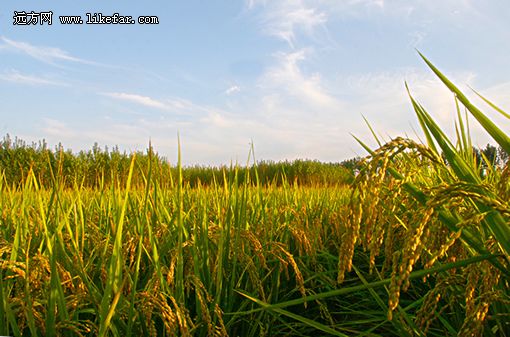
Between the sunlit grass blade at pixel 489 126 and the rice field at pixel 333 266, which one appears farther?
the sunlit grass blade at pixel 489 126

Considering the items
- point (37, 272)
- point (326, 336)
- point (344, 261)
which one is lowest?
point (326, 336)

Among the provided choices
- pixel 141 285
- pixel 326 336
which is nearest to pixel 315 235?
pixel 326 336

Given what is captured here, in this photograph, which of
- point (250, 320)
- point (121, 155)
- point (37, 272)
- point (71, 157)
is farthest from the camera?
point (121, 155)

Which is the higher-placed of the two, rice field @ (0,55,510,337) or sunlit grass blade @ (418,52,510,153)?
sunlit grass blade @ (418,52,510,153)

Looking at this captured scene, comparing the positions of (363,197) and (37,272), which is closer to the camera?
(363,197)

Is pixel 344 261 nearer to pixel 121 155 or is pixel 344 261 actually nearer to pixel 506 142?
pixel 506 142

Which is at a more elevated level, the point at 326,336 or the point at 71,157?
the point at 71,157

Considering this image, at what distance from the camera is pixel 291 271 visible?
104 inches

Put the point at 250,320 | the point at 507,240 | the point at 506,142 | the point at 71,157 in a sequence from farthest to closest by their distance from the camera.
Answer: the point at 71,157, the point at 250,320, the point at 506,142, the point at 507,240

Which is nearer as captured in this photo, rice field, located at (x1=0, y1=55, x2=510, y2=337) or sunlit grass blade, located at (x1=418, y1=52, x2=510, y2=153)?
rice field, located at (x1=0, y1=55, x2=510, y2=337)

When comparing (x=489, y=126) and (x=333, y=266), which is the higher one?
(x=489, y=126)

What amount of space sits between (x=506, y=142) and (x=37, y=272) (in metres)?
1.68

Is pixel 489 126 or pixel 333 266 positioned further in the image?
pixel 333 266

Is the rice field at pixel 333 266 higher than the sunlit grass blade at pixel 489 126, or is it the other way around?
the sunlit grass blade at pixel 489 126
